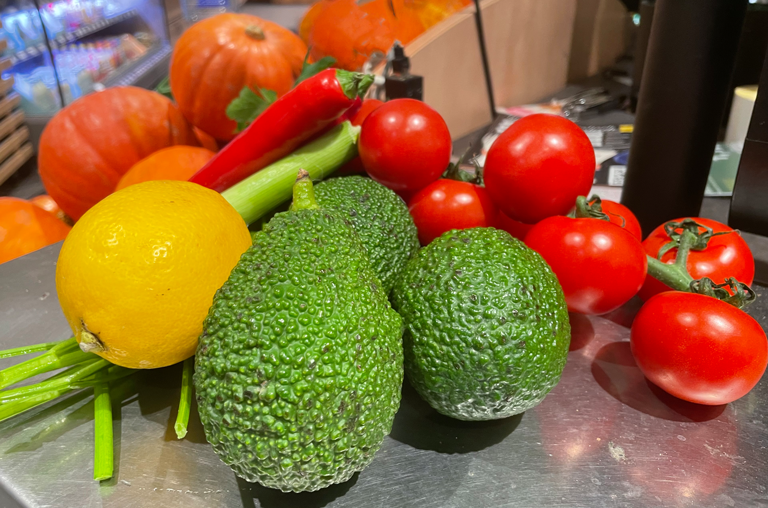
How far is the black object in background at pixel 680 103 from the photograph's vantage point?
0.73 m

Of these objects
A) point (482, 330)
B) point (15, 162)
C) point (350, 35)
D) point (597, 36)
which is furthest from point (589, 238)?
point (15, 162)

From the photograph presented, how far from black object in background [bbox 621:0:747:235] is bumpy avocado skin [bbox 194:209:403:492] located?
23.8 inches

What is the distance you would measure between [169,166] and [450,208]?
0.54m

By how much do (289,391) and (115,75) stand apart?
311cm

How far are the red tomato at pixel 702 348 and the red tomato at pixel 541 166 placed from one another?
18cm

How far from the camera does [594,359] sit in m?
0.68

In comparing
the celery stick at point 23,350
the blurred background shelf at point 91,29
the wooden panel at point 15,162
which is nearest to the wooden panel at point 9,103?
the wooden panel at point 15,162

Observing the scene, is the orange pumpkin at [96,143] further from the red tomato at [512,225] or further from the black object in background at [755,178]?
the black object in background at [755,178]

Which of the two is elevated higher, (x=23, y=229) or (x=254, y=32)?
(x=254, y=32)

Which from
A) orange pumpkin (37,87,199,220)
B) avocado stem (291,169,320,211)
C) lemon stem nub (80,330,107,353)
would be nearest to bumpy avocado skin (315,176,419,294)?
avocado stem (291,169,320,211)

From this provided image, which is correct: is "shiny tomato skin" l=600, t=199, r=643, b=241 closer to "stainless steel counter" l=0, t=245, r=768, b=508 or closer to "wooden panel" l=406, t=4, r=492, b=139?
"stainless steel counter" l=0, t=245, r=768, b=508

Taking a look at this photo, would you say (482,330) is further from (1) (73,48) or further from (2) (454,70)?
(1) (73,48)

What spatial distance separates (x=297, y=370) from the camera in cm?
40

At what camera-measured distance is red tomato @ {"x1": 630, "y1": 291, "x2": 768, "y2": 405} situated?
541mm
